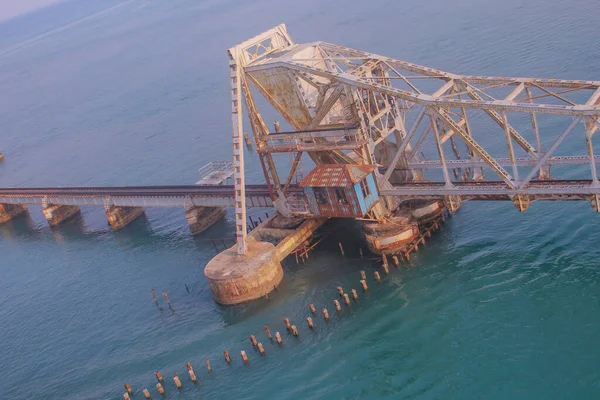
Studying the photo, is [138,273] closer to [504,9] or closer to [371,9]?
[504,9]

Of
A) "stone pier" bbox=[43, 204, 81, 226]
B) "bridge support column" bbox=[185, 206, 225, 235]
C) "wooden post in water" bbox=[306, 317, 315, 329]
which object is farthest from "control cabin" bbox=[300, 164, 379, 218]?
"stone pier" bbox=[43, 204, 81, 226]

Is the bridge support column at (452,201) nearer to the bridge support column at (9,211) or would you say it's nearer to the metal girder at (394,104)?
the metal girder at (394,104)

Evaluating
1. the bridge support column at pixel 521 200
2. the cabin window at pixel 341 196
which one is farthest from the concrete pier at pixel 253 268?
the bridge support column at pixel 521 200

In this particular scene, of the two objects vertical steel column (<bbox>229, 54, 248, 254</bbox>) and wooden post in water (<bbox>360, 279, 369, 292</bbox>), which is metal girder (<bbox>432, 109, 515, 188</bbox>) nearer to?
wooden post in water (<bbox>360, 279, 369, 292</bbox>)

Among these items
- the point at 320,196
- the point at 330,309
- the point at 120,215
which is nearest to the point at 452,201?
the point at 320,196

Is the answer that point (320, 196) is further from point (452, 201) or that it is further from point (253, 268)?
point (452, 201)

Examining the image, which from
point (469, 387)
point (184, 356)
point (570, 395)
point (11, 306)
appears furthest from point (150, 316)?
point (570, 395)

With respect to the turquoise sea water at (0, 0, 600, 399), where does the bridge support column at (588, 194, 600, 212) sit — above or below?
above

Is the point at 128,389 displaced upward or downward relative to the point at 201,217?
downward
